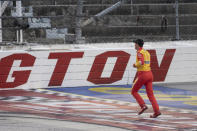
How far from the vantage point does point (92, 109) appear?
11.0 metres

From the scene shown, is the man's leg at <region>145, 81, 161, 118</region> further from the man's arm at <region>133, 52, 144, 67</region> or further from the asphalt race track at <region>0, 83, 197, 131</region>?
the man's arm at <region>133, 52, 144, 67</region>

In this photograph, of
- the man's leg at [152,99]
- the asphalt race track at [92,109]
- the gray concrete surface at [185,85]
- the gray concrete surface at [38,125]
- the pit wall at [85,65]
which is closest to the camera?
the gray concrete surface at [38,125]

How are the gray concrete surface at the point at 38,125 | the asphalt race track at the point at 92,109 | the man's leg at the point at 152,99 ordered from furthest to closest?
the man's leg at the point at 152,99, the asphalt race track at the point at 92,109, the gray concrete surface at the point at 38,125

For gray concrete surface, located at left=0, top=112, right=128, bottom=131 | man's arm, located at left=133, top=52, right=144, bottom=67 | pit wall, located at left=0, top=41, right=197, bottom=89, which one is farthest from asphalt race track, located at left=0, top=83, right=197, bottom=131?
man's arm, located at left=133, top=52, right=144, bottom=67

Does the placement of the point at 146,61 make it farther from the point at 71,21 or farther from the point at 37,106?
the point at 71,21

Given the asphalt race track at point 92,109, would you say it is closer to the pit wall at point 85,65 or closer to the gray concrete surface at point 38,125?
the gray concrete surface at point 38,125

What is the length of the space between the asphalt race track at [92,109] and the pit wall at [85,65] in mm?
296

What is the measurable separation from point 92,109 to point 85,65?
366cm

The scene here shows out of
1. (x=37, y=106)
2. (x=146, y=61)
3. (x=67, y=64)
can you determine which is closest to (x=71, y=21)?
(x=67, y=64)

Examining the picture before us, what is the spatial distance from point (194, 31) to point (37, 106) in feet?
23.8

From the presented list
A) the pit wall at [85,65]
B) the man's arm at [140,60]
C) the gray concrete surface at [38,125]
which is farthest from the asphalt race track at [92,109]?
the man's arm at [140,60]

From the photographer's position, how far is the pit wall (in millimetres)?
14062

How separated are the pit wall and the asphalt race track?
296mm

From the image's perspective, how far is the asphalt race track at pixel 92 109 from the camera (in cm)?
892
